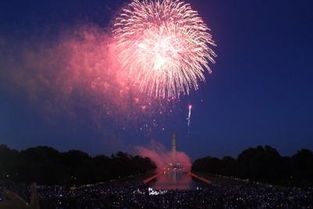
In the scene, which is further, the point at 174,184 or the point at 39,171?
the point at 174,184

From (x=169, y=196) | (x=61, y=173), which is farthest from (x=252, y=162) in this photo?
(x=169, y=196)

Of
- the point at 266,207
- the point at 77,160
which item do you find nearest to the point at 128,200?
the point at 266,207

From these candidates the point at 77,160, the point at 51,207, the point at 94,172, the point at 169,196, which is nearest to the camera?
the point at 51,207

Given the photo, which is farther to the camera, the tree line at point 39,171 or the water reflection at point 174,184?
the water reflection at point 174,184

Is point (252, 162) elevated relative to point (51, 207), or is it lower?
elevated

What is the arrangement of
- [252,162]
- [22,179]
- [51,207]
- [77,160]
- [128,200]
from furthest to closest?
[77,160], [252,162], [22,179], [128,200], [51,207]

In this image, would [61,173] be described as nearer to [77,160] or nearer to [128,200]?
[77,160]

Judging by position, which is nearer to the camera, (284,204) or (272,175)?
(284,204)

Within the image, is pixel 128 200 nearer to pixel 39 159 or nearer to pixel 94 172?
pixel 39 159

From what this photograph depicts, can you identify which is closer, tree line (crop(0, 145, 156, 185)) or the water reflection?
tree line (crop(0, 145, 156, 185))
